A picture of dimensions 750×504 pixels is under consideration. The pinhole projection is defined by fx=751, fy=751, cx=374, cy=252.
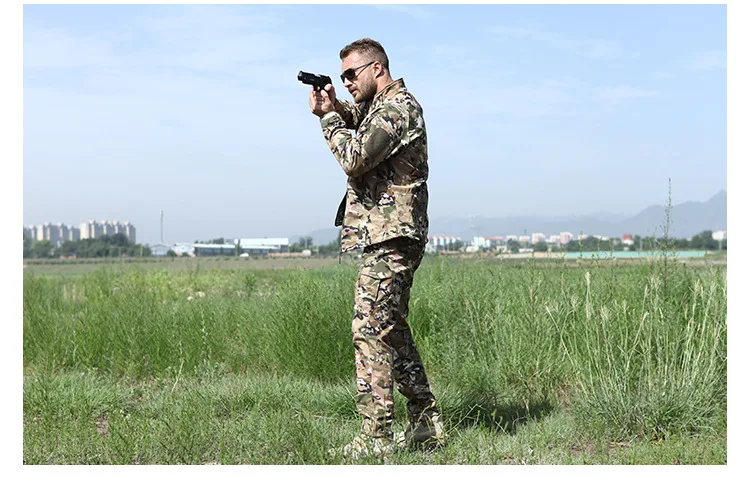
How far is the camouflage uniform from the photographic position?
3.99m

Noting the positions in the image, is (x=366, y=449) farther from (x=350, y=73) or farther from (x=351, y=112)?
(x=350, y=73)

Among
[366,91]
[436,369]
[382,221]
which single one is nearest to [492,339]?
[436,369]

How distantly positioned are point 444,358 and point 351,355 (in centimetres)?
76

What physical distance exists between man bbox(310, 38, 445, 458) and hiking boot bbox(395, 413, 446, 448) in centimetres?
13

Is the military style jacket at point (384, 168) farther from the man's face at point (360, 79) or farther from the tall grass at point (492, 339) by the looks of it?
the tall grass at point (492, 339)

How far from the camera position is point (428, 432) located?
4387 millimetres

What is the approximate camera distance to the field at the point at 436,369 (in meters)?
4.35

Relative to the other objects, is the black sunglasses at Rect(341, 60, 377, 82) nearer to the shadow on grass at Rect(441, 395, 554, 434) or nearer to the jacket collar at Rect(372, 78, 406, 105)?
the jacket collar at Rect(372, 78, 406, 105)

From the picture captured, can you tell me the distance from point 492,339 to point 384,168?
2502 mm

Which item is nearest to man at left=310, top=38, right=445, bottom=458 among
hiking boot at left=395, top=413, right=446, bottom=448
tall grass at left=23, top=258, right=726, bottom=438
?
hiking boot at left=395, top=413, right=446, bottom=448

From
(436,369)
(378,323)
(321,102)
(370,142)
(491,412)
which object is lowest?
(491,412)

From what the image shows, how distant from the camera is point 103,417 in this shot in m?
5.41

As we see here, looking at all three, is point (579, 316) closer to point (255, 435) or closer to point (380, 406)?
point (380, 406)

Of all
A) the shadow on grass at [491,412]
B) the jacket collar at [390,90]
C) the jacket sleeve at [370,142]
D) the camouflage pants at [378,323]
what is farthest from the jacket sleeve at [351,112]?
the shadow on grass at [491,412]
